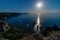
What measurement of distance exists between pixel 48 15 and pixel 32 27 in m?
0.18

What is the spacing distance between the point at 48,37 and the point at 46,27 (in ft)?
0.29

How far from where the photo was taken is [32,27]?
100 centimetres

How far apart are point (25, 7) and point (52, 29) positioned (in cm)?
31

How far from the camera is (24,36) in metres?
0.99

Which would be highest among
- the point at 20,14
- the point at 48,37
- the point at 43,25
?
the point at 20,14

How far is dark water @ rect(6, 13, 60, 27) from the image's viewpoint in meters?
0.99

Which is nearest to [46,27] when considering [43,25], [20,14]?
[43,25]

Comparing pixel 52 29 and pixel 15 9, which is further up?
pixel 15 9

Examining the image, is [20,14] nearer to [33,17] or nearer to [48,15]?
[33,17]

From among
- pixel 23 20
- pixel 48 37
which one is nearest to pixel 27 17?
pixel 23 20

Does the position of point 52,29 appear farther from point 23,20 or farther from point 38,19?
point 23,20

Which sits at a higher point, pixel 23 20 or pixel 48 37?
pixel 23 20

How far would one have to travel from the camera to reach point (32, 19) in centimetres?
100

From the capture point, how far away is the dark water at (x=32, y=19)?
0.99 m
